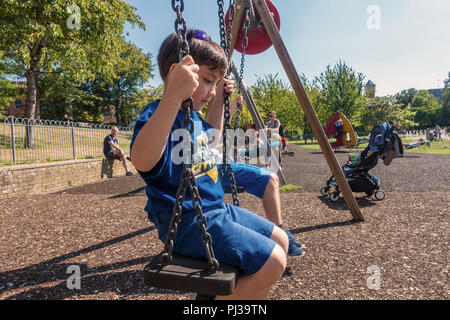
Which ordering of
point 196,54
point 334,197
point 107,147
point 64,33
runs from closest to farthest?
1. point 196,54
2. point 334,197
3. point 107,147
4. point 64,33

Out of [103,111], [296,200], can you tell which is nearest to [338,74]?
[103,111]

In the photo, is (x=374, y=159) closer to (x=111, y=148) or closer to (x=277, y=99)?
(x=111, y=148)

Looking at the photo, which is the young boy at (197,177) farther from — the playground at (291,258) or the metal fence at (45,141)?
the metal fence at (45,141)

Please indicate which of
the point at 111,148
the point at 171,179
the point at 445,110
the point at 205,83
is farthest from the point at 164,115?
the point at 445,110

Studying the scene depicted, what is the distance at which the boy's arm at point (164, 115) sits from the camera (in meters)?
1.13

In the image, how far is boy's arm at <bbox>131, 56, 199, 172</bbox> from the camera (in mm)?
1128

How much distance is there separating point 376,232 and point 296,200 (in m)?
1.65

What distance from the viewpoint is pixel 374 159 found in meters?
4.71

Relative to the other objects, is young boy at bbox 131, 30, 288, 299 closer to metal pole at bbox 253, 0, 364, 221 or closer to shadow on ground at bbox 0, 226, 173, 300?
shadow on ground at bbox 0, 226, 173, 300

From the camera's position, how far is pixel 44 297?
6.66 feet

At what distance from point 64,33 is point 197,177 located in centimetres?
1131

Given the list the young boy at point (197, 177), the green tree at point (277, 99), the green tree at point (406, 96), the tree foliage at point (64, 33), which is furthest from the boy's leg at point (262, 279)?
the green tree at point (406, 96)

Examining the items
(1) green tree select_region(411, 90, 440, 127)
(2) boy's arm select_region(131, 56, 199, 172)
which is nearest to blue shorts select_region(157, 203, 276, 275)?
(2) boy's arm select_region(131, 56, 199, 172)
